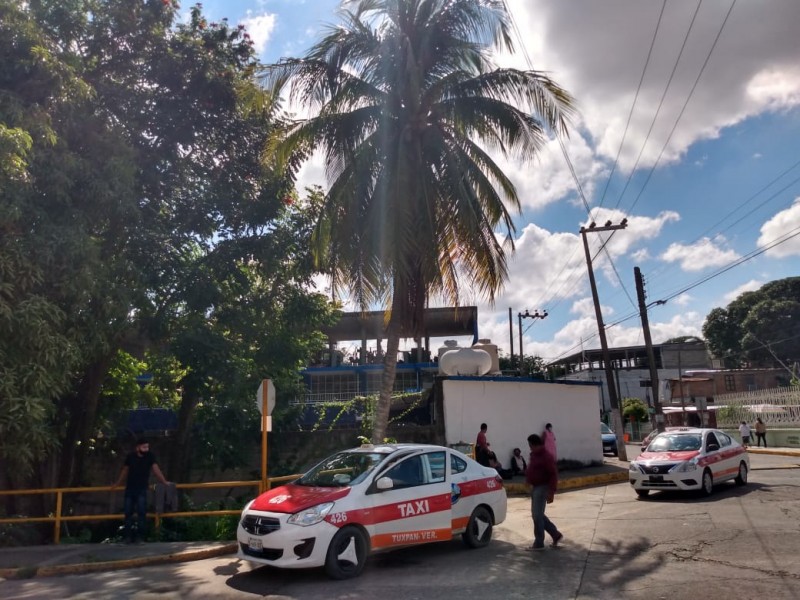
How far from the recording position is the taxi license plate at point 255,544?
25.5ft

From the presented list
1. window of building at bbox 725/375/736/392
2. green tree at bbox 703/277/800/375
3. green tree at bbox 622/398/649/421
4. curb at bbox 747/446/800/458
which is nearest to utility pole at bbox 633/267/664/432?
curb at bbox 747/446/800/458

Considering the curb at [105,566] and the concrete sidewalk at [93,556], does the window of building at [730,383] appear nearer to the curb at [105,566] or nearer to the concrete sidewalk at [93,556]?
the concrete sidewalk at [93,556]

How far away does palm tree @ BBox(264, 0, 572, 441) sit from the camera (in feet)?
45.5

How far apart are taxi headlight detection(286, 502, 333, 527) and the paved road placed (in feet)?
2.30

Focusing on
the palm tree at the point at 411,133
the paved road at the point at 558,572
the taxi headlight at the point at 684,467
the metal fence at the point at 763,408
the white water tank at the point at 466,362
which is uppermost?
the palm tree at the point at 411,133

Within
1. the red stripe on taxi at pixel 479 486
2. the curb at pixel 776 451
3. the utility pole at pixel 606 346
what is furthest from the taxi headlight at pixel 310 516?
the curb at pixel 776 451

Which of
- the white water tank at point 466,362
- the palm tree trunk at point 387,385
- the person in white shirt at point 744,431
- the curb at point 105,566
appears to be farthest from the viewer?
the person in white shirt at point 744,431

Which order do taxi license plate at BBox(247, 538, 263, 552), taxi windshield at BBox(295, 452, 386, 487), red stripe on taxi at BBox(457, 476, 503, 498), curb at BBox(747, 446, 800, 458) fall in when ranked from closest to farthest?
taxi license plate at BBox(247, 538, 263, 552), taxi windshield at BBox(295, 452, 386, 487), red stripe on taxi at BBox(457, 476, 503, 498), curb at BBox(747, 446, 800, 458)

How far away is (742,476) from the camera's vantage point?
1577 cm

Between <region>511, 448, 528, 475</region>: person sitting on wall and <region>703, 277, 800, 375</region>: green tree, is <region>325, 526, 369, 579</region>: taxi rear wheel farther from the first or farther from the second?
<region>703, 277, 800, 375</region>: green tree

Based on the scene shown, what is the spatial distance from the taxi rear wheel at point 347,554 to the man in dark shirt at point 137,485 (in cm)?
445

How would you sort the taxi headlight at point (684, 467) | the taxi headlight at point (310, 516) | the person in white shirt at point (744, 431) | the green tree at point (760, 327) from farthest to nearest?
the green tree at point (760, 327) < the person in white shirt at point (744, 431) < the taxi headlight at point (684, 467) < the taxi headlight at point (310, 516)

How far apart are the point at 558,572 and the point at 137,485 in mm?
6777

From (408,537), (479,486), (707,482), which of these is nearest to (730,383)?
(707,482)
